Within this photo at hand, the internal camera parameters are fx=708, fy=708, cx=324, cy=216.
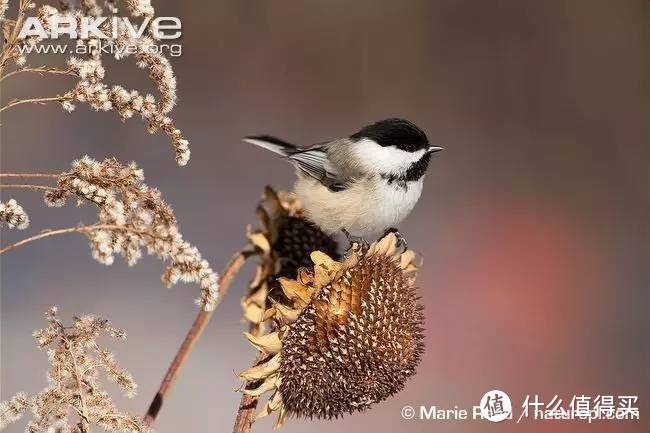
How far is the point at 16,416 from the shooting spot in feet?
1.92

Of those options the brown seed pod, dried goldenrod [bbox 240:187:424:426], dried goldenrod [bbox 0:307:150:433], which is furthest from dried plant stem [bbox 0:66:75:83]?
the brown seed pod

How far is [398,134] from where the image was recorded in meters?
0.97

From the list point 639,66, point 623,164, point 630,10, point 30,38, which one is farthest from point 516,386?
point 30,38

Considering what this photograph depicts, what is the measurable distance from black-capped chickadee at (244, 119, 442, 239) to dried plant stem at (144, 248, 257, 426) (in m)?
0.16

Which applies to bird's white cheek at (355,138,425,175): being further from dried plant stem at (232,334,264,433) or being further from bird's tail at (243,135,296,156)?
dried plant stem at (232,334,264,433)

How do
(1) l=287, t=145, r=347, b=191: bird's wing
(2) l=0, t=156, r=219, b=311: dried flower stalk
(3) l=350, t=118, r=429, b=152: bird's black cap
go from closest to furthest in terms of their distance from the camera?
(2) l=0, t=156, r=219, b=311: dried flower stalk < (3) l=350, t=118, r=429, b=152: bird's black cap < (1) l=287, t=145, r=347, b=191: bird's wing

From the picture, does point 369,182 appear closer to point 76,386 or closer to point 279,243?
point 279,243

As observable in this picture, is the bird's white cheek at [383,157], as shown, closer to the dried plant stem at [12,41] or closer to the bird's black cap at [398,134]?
the bird's black cap at [398,134]

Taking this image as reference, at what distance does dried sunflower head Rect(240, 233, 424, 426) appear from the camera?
0.76m

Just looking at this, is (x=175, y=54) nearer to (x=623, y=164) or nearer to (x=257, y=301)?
(x=257, y=301)

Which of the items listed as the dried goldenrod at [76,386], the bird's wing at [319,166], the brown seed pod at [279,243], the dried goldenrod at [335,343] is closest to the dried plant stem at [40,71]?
the dried goldenrod at [76,386]

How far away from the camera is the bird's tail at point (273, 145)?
1132 millimetres

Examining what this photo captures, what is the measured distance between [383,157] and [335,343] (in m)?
0.35

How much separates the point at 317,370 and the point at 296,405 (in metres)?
0.05
